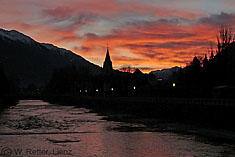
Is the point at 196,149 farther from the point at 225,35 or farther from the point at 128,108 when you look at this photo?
the point at 225,35

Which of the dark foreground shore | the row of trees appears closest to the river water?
the dark foreground shore

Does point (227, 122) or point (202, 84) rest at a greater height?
point (202, 84)

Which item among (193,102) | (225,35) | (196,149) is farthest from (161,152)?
(225,35)

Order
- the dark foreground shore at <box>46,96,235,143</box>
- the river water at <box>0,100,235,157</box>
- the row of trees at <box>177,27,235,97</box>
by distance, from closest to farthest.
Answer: the river water at <box>0,100,235,157</box> → the dark foreground shore at <box>46,96,235,143</box> → the row of trees at <box>177,27,235,97</box>

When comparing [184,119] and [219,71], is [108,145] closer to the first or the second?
[184,119]

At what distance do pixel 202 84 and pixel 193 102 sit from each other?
3269cm

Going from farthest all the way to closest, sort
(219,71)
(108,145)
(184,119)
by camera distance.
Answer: (219,71) → (184,119) → (108,145)

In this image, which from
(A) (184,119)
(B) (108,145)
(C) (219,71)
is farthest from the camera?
(C) (219,71)

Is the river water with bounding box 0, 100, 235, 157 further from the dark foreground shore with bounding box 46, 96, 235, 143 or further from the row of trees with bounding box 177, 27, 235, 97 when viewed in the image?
the row of trees with bounding box 177, 27, 235, 97

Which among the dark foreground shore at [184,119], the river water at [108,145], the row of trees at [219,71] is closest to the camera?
the river water at [108,145]

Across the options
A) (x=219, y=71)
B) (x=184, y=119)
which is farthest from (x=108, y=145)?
(x=219, y=71)

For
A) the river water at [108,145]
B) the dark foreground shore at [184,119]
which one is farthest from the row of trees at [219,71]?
the river water at [108,145]

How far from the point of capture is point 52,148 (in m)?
30.8

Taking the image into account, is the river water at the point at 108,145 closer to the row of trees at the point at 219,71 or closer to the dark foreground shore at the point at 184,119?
the dark foreground shore at the point at 184,119
